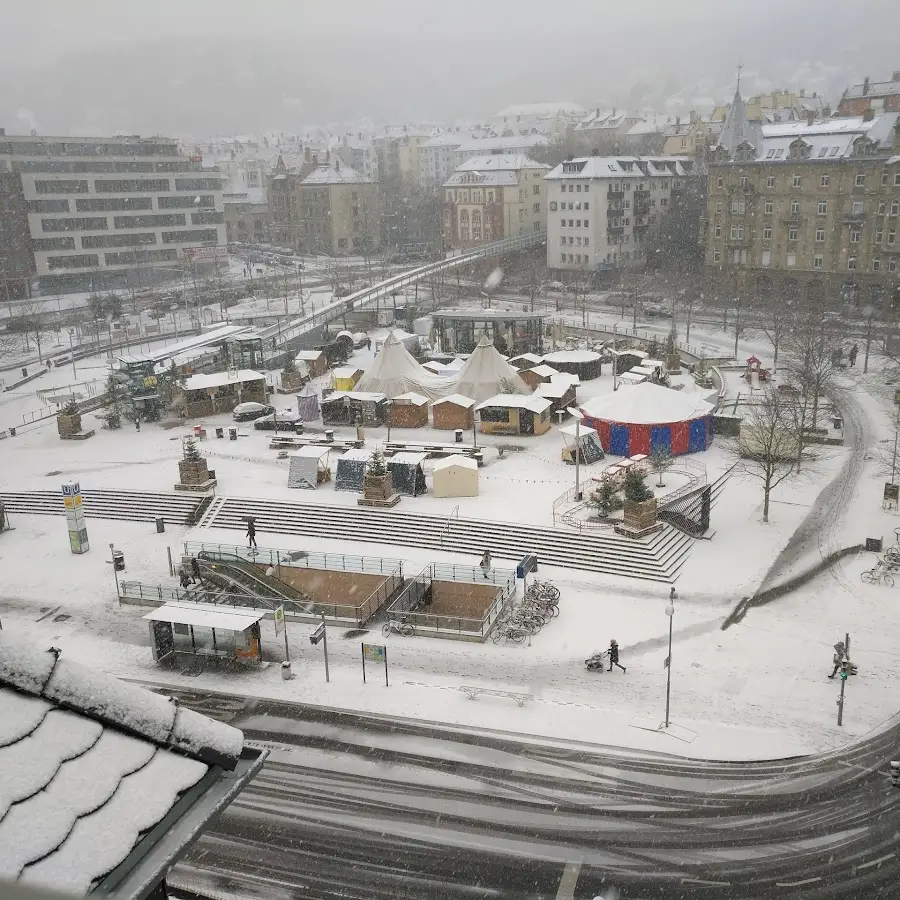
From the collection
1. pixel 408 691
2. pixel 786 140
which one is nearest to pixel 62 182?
pixel 786 140

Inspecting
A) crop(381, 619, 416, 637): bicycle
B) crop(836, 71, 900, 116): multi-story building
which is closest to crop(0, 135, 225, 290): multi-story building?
crop(836, 71, 900, 116): multi-story building

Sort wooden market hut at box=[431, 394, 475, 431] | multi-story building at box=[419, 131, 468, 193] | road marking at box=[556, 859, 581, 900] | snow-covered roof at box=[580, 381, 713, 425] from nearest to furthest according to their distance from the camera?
road marking at box=[556, 859, 581, 900] → snow-covered roof at box=[580, 381, 713, 425] → wooden market hut at box=[431, 394, 475, 431] → multi-story building at box=[419, 131, 468, 193]

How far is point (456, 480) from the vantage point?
33031 mm

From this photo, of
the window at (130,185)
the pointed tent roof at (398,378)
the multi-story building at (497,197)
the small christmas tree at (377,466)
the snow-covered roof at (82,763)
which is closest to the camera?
the snow-covered roof at (82,763)

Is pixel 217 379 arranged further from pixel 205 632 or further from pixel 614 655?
pixel 614 655

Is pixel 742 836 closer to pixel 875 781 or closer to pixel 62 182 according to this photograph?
pixel 875 781

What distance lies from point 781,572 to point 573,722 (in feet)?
33.4

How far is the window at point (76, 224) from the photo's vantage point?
286ft

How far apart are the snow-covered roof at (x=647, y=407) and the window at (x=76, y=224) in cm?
7044

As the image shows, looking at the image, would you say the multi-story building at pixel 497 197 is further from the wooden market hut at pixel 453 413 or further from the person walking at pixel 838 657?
the person walking at pixel 838 657

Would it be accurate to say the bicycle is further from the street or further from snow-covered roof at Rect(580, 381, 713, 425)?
snow-covered roof at Rect(580, 381, 713, 425)

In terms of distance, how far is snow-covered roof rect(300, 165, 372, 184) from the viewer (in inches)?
4414

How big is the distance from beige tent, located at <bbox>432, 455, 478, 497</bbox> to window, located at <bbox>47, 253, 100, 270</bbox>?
229 ft

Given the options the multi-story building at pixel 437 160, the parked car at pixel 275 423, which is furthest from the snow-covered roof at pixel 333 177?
the parked car at pixel 275 423
